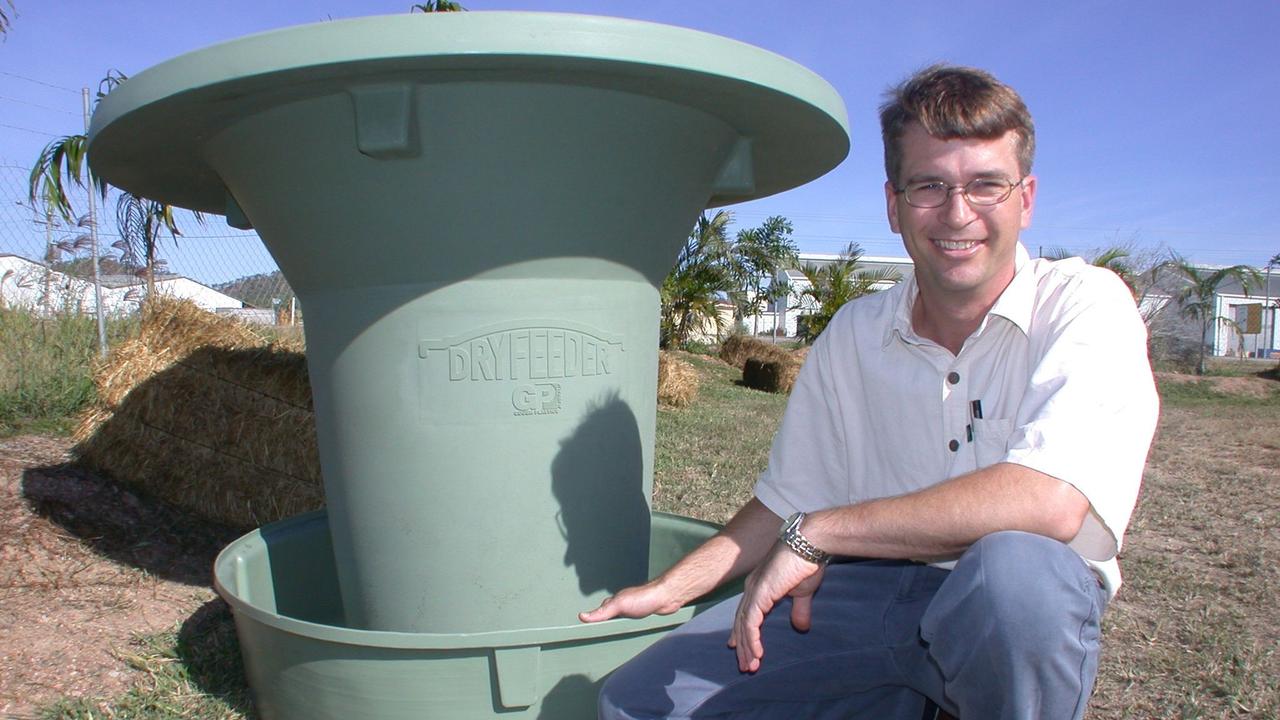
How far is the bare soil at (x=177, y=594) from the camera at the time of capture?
2.58 m

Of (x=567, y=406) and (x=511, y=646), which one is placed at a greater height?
(x=567, y=406)

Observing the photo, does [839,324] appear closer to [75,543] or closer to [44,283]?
[75,543]

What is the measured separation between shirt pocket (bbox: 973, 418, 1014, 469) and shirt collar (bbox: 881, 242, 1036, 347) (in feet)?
0.65

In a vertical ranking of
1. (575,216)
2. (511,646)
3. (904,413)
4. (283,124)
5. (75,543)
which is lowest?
(75,543)

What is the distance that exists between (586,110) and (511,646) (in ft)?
3.66

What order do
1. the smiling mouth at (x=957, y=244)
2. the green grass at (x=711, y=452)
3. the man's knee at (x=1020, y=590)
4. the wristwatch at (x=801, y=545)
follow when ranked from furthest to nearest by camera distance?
the green grass at (x=711, y=452)
the smiling mouth at (x=957, y=244)
the wristwatch at (x=801, y=545)
the man's knee at (x=1020, y=590)

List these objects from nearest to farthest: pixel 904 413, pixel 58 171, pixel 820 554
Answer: pixel 820 554 → pixel 904 413 → pixel 58 171

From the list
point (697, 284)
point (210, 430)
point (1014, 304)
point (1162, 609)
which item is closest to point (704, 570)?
point (1014, 304)

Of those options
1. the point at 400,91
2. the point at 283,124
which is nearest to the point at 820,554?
the point at 400,91

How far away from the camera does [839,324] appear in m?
2.20

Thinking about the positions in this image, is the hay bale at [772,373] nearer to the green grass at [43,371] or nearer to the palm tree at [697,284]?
the palm tree at [697,284]

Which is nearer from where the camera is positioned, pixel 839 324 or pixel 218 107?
pixel 218 107

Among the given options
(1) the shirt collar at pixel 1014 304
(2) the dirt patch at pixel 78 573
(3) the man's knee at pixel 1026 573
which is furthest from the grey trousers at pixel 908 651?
(2) the dirt patch at pixel 78 573

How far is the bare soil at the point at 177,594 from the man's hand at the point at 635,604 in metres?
1.43
